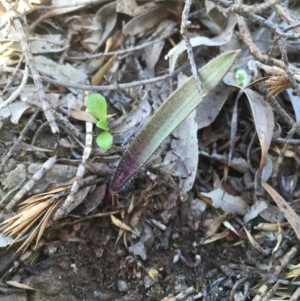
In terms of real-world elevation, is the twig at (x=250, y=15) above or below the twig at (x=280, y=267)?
above

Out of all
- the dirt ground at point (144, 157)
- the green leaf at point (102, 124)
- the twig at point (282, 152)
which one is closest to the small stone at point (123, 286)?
the dirt ground at point (144, 157)

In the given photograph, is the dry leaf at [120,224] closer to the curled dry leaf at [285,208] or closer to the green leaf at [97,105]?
the green leaf at [97,105]

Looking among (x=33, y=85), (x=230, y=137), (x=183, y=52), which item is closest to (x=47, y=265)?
(x=33, y=85)

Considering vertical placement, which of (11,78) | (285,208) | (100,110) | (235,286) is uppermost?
(11,78)

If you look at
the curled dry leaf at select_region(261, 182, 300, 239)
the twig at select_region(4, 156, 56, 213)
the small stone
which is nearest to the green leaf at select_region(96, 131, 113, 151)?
the twig at select_region(4, 156, 56, 213)

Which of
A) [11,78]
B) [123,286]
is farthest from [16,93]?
[123,286]

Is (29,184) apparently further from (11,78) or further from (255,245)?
(255,245)
